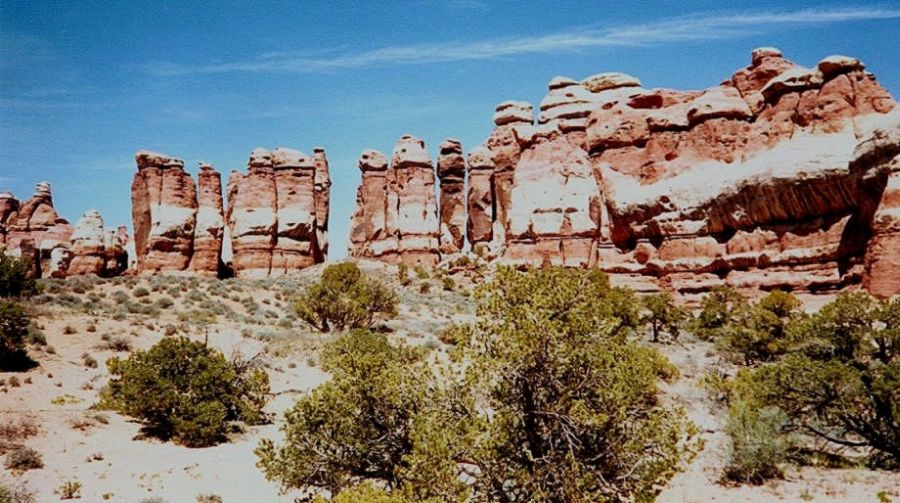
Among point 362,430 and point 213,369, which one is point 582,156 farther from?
point 362,430

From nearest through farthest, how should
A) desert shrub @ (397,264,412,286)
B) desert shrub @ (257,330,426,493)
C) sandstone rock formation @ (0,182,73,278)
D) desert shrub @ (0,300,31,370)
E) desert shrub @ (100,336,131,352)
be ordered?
desert shrub @ (257,330,426,493) → desert shrub @ (0,300,31,370) → desert shrub @ (100,336,131,352) → desert shrub @ (397,264,412,286) → sandstone rock formation @ (0,182,73,278)

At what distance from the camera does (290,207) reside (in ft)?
167

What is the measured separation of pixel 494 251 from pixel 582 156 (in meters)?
13.6

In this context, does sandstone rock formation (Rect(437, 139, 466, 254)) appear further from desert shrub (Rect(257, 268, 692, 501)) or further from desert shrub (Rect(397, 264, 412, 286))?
desert shrub (Rect(257, 268, 692, 501))

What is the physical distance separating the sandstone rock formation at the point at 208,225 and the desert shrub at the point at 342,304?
73.3 ft

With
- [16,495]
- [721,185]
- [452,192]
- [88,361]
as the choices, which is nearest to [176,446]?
[16,495]

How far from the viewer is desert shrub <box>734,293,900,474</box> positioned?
39.9 feet

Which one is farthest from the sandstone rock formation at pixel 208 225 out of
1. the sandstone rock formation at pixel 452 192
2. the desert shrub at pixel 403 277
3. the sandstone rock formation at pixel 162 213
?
the sandstone rock formation at pixel 452 192

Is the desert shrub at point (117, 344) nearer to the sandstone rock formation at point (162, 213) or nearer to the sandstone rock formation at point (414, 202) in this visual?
the sandstone rock formation at point (162, 213)

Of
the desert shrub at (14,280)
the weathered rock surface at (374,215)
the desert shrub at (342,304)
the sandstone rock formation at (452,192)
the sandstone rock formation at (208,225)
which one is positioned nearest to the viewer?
the desert shrub at (14,280)

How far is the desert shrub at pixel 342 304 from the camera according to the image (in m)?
26.9

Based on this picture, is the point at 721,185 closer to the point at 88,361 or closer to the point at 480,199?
the point at 480,199

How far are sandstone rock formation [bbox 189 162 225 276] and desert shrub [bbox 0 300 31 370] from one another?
28.5 m

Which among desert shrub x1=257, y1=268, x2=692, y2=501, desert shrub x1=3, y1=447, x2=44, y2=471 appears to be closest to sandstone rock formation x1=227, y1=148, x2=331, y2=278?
desert shrub x1=3, y1=447, x2=44, y2=471
